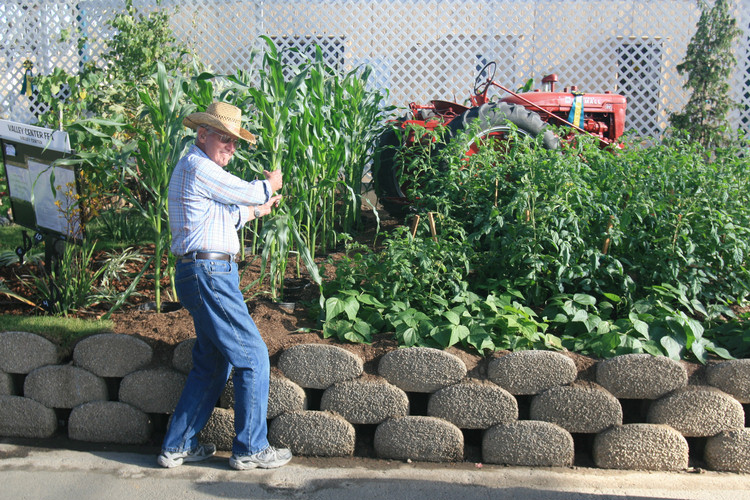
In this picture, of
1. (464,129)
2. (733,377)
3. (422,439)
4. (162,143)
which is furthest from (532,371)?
(464,129)

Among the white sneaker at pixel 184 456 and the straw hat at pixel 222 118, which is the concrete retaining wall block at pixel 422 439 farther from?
the straw hat at pixel 222 118

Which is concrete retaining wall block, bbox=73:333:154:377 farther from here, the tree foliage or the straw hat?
the tree foliage

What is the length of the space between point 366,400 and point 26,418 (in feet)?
6.20

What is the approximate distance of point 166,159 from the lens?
12.2 feet

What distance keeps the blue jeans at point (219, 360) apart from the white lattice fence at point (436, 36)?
7.60m

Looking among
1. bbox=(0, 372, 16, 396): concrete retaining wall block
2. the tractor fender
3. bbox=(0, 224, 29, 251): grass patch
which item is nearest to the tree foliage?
the tractor fender

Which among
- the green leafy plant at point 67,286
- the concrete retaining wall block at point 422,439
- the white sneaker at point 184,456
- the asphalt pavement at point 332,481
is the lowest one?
the asphalt pavement at point 332,481

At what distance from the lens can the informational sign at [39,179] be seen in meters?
4.05

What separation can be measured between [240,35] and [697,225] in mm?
8811

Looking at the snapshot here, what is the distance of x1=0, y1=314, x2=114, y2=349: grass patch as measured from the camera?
3.54m

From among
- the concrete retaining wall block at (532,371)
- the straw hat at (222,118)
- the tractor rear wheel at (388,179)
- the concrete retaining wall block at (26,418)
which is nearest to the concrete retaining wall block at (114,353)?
the concrete retaining wall block at (26,418)

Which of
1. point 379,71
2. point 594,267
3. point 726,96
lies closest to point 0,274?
point 594,267

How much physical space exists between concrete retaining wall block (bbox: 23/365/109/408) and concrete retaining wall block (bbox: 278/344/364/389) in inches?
41.1

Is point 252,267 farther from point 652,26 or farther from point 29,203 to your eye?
point 652,26
